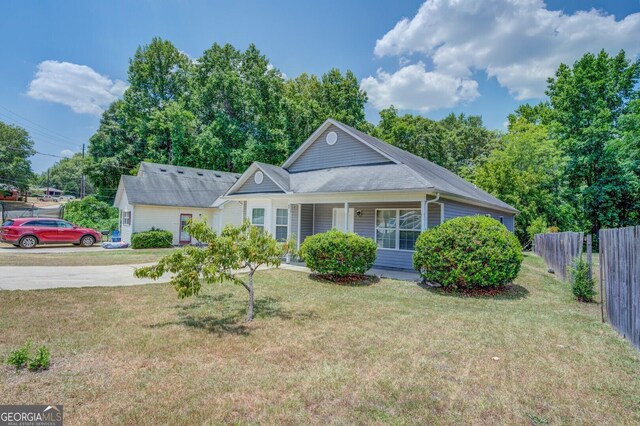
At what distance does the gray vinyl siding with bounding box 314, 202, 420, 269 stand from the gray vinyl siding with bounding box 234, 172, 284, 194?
2.26 meters

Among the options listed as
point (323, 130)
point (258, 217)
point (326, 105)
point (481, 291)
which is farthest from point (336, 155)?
point (326, 105)

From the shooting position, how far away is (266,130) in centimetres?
3128

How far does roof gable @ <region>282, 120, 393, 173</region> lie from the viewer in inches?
571

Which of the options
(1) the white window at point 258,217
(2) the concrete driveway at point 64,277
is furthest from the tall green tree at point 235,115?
(2) the concrete driveway at point 64,277

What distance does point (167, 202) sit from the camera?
21922mm

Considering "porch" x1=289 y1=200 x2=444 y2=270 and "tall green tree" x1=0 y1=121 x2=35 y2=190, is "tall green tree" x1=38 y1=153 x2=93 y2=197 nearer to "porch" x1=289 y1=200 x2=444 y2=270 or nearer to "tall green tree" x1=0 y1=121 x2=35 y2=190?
"tall green tree" x1=0 y1=121 x2=35 y2=190

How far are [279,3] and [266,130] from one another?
62.0 ft

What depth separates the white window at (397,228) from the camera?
41.1 feet

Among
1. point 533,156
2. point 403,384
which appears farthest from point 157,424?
point 533,156

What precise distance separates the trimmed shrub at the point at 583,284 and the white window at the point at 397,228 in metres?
5.02

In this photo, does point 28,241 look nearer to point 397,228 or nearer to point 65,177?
point 397,228

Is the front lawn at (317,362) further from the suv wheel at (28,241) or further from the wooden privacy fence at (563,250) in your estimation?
the suv wheel at (28,241)

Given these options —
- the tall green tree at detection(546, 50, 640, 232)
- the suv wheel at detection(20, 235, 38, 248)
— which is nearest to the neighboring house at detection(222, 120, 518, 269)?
the suv wheel at detection(20, 235, 38, 248)

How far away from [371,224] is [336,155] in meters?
3.95
